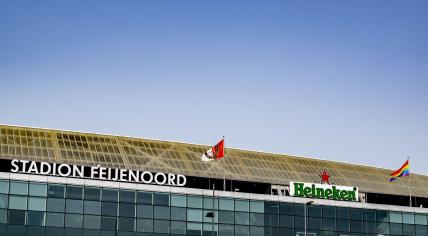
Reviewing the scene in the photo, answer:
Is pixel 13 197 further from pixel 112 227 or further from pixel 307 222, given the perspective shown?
pixel 307 222

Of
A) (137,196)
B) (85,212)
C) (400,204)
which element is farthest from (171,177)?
(400,204)

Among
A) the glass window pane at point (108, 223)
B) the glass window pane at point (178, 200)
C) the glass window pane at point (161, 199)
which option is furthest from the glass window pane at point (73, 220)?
the glass window pane at point (178, 200)

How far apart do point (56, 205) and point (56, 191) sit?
1.70m

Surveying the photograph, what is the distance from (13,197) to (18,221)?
2944 millimetres

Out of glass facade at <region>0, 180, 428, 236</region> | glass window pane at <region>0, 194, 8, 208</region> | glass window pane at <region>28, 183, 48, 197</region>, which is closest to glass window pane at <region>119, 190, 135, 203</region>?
glass facade at <region>0, 180, 428, 236</region>

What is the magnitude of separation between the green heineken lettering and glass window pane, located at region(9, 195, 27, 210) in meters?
35.9

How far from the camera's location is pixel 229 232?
4375 inches

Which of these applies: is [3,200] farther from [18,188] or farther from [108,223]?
[108,223]

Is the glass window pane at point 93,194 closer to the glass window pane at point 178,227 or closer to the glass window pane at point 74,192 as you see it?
the glass window pane at point 74,192

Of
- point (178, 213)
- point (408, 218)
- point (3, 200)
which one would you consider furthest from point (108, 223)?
point (408, 218)

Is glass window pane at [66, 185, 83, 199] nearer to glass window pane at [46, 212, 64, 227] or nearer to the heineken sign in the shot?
glass window pane at [46, 212, 64, 227]

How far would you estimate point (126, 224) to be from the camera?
106 meters

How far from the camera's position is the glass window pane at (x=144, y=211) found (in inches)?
4227

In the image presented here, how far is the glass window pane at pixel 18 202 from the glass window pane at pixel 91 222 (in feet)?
24.5
